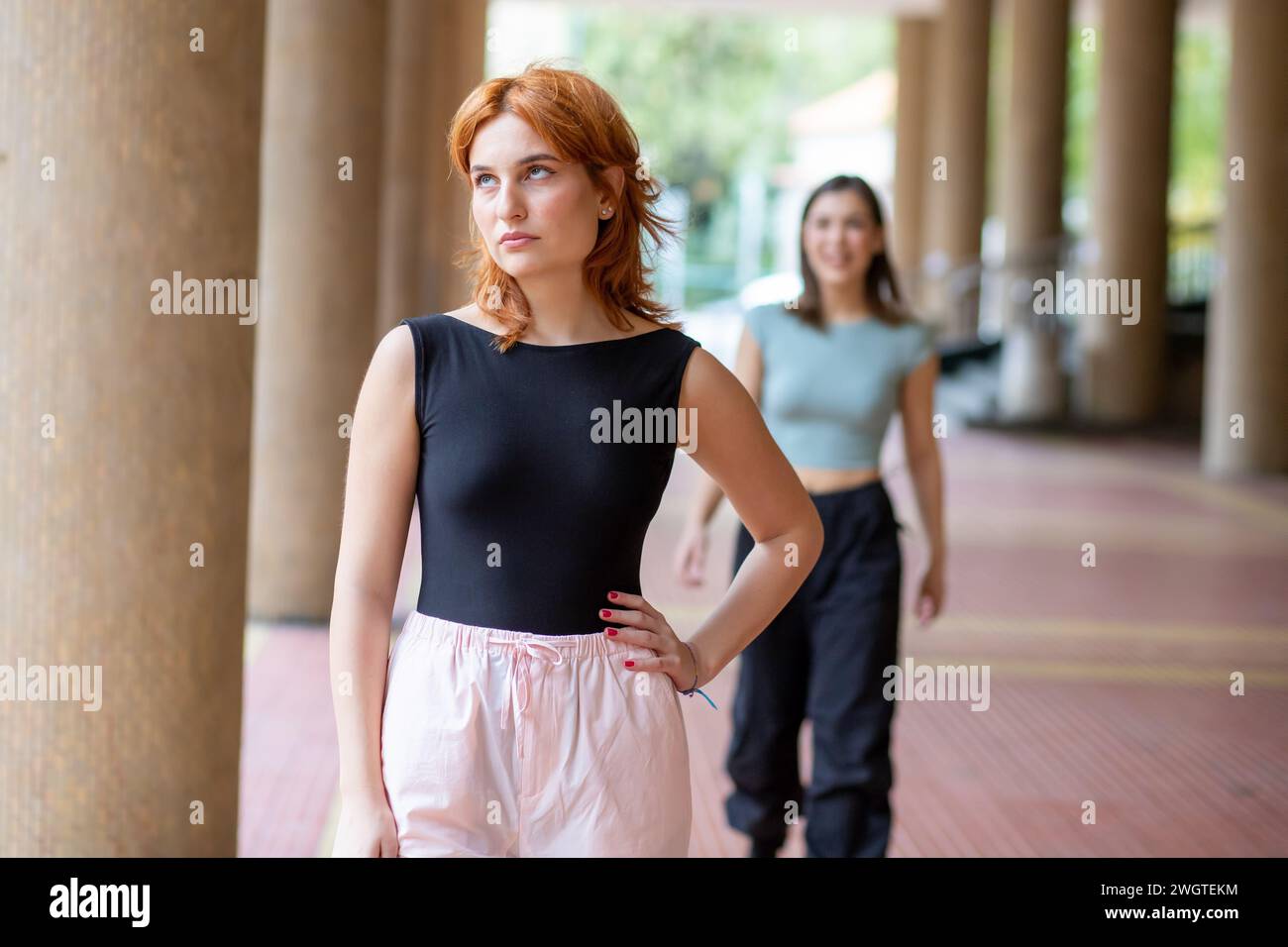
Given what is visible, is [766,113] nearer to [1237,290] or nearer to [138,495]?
[1237,290]

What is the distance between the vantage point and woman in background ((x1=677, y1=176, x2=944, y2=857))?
4273 mm

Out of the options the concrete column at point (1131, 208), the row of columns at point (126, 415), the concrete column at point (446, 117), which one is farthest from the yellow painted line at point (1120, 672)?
the concrete column at point (1131, 208)

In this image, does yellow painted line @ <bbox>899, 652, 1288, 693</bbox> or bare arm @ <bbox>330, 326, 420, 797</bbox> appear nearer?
bare arm @ <bbox>330, 326, 420, 797</bbox>

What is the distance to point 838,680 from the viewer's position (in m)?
4.28

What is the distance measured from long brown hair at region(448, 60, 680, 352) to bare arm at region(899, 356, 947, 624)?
7.20ft

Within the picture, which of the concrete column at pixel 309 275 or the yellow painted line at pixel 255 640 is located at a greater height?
the concrete column at pixel 309 275

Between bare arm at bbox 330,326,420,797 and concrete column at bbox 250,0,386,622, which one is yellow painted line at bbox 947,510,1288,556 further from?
bare arm at bbox 330,326,420,797

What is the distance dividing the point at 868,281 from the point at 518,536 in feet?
8.38

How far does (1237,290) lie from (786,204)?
35.5 meters

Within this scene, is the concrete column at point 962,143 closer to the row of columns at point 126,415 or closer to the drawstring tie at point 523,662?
the row of columns at point 126,415

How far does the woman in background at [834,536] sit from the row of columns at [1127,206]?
11781 millimetres

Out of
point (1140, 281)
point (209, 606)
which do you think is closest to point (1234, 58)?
point (1140, 281)

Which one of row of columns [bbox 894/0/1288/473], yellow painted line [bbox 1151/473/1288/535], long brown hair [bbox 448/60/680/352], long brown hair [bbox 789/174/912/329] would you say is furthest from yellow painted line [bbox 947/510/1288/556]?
long brown hair [bbox 448/60/680/352]

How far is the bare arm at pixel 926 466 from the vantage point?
4.46 m
